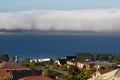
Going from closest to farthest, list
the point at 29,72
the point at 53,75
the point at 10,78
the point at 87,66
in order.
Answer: the point at 10,78
the point at 29,72
the point at 53,75
the point at 87,66

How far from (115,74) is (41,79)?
1211 cm

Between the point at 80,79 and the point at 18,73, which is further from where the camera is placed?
the point at 18,73

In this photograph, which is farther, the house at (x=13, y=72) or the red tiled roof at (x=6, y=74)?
the house at (x=13, y=72)

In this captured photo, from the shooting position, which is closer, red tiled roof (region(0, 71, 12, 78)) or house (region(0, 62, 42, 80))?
red tiled roof (region(0, 71, 12, 78))

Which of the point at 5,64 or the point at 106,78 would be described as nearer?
the point at 106,78

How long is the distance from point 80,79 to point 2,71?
1022 cm

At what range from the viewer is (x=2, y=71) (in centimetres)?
5341

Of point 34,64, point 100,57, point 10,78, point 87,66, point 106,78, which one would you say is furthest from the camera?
point 100,57

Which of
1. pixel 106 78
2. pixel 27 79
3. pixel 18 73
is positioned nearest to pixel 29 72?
pixel 18 73

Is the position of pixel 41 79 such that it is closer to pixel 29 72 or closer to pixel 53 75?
pixel 29 72

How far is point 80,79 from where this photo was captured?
1843 inches

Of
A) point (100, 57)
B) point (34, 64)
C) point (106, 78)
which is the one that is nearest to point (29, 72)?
point (34, 64)

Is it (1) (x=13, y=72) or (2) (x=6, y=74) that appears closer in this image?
(2) (x=6, y=74)

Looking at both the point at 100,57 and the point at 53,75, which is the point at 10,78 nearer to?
the point at 53,75
